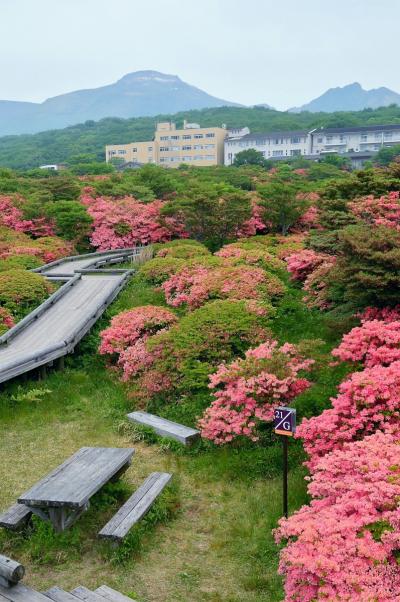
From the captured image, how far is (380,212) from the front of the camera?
469 inches

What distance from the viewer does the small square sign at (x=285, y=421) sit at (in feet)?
20.2

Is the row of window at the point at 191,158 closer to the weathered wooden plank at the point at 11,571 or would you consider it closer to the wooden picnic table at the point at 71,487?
the wooden picnic table at the point at 71,487

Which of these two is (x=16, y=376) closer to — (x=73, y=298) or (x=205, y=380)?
(x=205, y=380)

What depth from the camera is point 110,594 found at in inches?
Result: 203

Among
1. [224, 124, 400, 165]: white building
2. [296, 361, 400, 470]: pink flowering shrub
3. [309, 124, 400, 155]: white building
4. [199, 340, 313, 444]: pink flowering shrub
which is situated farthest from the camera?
[224, 124, 400, 165]: white building

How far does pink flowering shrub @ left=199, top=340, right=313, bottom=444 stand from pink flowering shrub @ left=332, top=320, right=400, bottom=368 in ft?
2.82

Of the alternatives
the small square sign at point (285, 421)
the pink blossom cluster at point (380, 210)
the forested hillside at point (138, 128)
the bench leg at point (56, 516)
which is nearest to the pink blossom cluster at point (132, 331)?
the pink blossom cluster at point (380, 210)

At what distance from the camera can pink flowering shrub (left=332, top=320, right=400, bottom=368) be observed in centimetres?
761

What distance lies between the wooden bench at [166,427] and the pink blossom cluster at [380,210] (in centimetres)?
580

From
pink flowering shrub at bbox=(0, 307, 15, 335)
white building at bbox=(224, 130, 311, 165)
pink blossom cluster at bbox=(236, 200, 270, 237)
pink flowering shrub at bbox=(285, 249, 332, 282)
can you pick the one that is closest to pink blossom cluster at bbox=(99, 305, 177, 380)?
pink flowering shrub at bbox=(0, 307, 15, 335)

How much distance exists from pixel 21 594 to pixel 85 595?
0.59 m

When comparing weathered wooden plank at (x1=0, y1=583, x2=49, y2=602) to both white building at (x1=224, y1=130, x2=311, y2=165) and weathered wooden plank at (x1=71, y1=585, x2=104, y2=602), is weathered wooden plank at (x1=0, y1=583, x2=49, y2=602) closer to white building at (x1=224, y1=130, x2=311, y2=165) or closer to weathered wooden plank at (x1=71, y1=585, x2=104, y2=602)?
weathered wooden plank at (x1=71, y1=585, x2=104, y2=602)

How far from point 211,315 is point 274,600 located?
6.32m

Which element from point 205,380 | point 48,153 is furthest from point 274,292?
point 48,153
